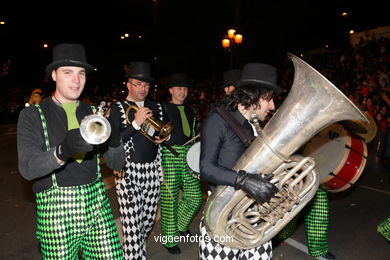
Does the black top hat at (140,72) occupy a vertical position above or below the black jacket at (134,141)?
above

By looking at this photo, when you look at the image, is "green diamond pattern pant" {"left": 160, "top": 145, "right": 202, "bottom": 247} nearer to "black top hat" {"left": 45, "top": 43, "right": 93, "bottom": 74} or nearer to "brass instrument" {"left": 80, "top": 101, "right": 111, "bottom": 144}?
"black top hat" {"left": 45, "top": 43, "right": 93, "bottom": 74}

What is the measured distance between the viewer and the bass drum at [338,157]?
3.40m

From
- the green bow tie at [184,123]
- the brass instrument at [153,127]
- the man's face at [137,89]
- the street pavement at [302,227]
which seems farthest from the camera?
the green bow tie at [184,123]

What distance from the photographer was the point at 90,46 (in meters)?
31.0

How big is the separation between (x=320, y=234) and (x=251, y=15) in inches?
903

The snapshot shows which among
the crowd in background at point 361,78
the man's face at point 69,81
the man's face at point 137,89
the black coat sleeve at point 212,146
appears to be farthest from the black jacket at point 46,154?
the crowd in background at point 361,78

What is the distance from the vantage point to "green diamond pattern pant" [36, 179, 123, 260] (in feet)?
6.73

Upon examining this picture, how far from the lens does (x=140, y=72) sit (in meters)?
3.77

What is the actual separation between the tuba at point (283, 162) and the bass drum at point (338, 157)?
56.6 inches

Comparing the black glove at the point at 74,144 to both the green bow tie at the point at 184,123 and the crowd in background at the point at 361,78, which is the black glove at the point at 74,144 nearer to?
the green bow tie at the point at 184,123

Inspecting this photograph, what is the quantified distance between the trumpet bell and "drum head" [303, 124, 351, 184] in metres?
2.39

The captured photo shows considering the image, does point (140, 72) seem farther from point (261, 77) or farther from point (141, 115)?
point (261, 77)

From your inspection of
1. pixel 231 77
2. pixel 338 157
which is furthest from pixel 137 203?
pixel 231 77

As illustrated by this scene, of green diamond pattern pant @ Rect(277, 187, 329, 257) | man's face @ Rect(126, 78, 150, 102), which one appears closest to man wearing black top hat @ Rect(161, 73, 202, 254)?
man's face @ Rect(126, 78, 150, 102)
